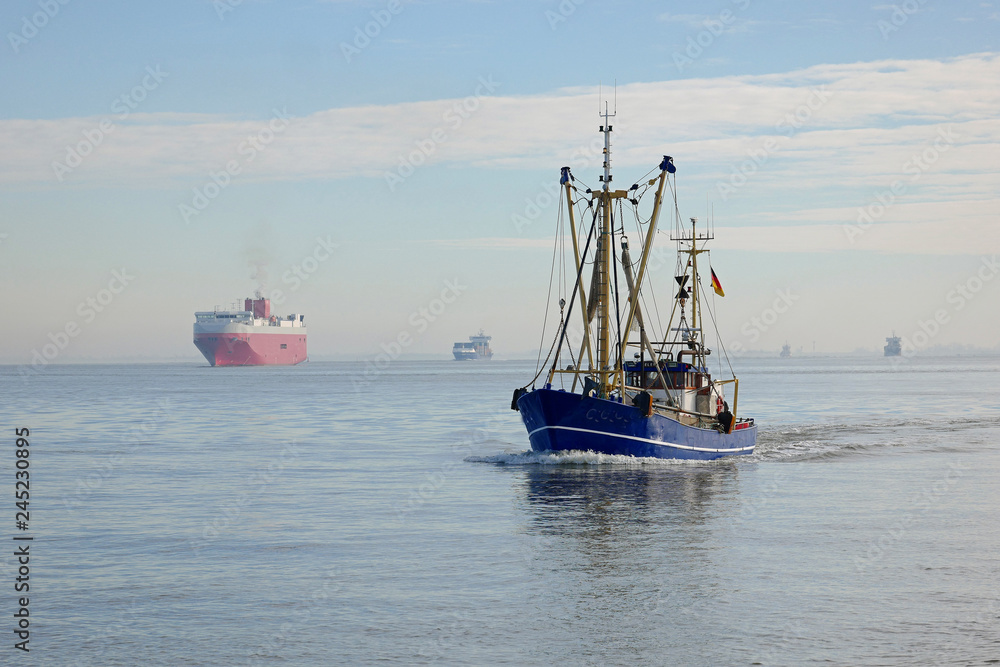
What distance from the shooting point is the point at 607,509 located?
27.2 m

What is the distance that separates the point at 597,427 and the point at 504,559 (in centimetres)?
1763

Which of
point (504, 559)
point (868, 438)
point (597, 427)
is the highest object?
point (597, 427)

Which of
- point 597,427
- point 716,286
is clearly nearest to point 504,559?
point 597,427

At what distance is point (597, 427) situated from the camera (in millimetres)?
37812

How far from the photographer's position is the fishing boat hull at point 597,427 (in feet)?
123

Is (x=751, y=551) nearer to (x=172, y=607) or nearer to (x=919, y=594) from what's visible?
(x=919, y=594)

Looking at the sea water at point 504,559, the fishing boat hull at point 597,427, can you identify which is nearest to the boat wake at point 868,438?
the sea water at point 504,559

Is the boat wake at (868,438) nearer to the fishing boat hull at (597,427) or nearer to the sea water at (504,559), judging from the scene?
the sea water at (504,559)

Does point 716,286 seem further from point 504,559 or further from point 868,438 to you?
point 504,559

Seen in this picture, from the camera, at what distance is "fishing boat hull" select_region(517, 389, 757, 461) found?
37.6 metres

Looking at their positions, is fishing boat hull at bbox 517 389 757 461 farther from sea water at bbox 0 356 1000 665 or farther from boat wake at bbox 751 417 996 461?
boat wake at bbox 751 417 996 461

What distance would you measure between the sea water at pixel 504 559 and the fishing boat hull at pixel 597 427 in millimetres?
599

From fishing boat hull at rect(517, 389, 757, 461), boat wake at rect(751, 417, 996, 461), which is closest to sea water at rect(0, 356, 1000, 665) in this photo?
fishing boat hull at rect(517, 389, 757, 461)

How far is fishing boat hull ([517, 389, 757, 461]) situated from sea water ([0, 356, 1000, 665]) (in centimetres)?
60
